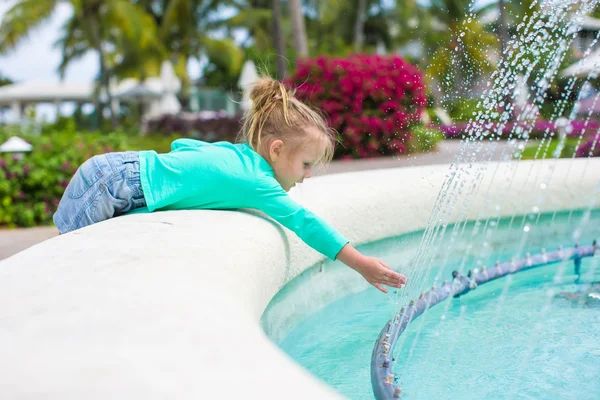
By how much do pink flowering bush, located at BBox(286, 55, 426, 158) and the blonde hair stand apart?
6.40 metres

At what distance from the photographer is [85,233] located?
5.98 ft

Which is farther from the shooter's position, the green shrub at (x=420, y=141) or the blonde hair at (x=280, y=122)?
the green shrub at (x=420, y=141)

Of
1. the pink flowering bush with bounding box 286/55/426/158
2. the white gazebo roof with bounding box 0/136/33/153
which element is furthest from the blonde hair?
the pink flowering bush with bounding box 286/55/426/158

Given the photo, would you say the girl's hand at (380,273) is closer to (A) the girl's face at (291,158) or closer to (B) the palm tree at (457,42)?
(A) the girl's face at (291,158)

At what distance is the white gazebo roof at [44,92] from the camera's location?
28.8 meters

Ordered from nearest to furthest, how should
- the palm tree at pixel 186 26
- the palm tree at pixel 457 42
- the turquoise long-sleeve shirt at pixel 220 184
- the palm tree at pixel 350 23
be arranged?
the turquoise long-sleeve shirt at pixel 220 184 → the palm tree at pixel 457 42 → the palm tree at pixel 186 26 → the palm tree at pixel 350 23

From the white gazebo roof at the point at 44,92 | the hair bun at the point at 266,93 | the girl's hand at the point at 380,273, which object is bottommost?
the white gazebo roof at the point at 44,92

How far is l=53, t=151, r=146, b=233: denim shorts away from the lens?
2.24 meters

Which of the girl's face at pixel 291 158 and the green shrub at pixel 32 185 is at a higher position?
the girl's face at pixel 291 158

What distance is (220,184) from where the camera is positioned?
2154 mm

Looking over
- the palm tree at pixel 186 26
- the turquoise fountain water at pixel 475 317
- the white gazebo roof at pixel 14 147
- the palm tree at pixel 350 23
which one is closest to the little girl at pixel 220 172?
the turquoise fountain water at pixel 475 317

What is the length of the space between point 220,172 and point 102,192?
46cm

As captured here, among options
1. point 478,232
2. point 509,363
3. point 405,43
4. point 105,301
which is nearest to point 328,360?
point 509,363

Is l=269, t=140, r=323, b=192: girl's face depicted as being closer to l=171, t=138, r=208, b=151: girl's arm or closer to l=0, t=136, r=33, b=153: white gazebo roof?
l=171, t=138, r=208, b=151: girl's arm
